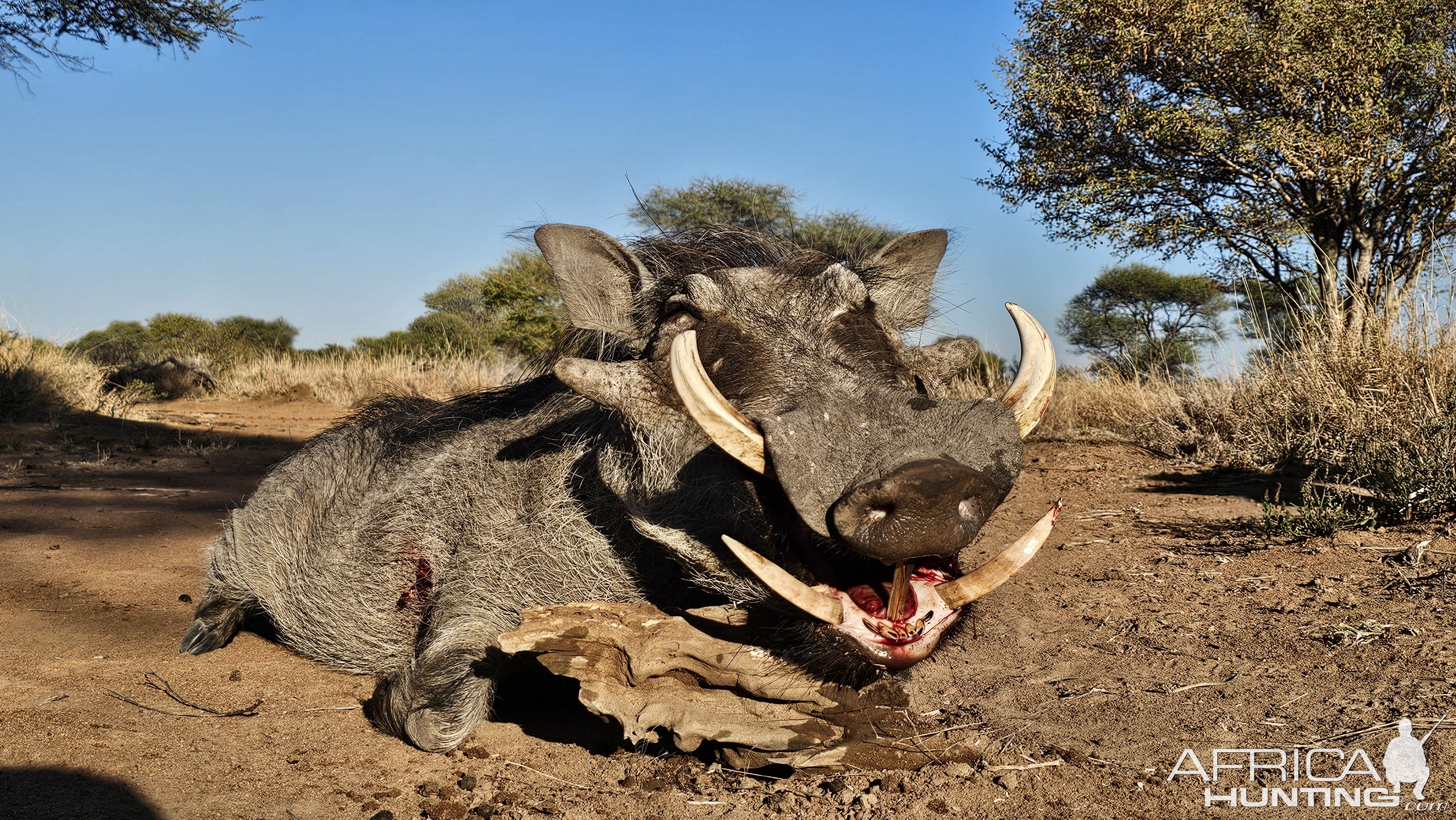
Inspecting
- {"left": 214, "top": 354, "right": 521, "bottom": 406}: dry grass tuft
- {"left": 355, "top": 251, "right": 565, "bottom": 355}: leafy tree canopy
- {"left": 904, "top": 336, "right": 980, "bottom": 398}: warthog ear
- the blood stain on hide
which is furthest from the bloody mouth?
{"left": 355, "top": 251, "right": 565, "bottom": 355}: leafy tree canopy

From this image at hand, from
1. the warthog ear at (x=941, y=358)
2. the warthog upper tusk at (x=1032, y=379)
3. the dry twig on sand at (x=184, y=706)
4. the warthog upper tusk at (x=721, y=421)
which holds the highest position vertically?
the warthog ear at (x=941, y=358)

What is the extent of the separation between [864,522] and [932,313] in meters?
1.65

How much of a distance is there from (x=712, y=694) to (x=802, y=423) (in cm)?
86

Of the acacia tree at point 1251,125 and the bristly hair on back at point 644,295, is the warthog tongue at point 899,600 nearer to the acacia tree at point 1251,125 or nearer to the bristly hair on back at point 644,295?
the bristly hair on back at point 644,295

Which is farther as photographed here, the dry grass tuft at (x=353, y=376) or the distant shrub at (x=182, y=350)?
the distant shrub at (x=182, y=350)

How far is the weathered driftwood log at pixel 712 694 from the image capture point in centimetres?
224

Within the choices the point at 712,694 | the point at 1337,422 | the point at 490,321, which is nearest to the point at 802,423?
the point at 712,694

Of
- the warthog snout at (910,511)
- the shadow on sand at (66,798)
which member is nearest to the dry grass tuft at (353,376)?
the shadow on sand at (66,798)

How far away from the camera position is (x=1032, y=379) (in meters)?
2.18

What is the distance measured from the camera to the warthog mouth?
1.88m

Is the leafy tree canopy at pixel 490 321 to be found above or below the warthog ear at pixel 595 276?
above

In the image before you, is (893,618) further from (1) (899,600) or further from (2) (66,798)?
(2) (66,798)

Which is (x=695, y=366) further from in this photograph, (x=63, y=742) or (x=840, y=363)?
(x=63, y=742)

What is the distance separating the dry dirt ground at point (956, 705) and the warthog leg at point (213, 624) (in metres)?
0.06
